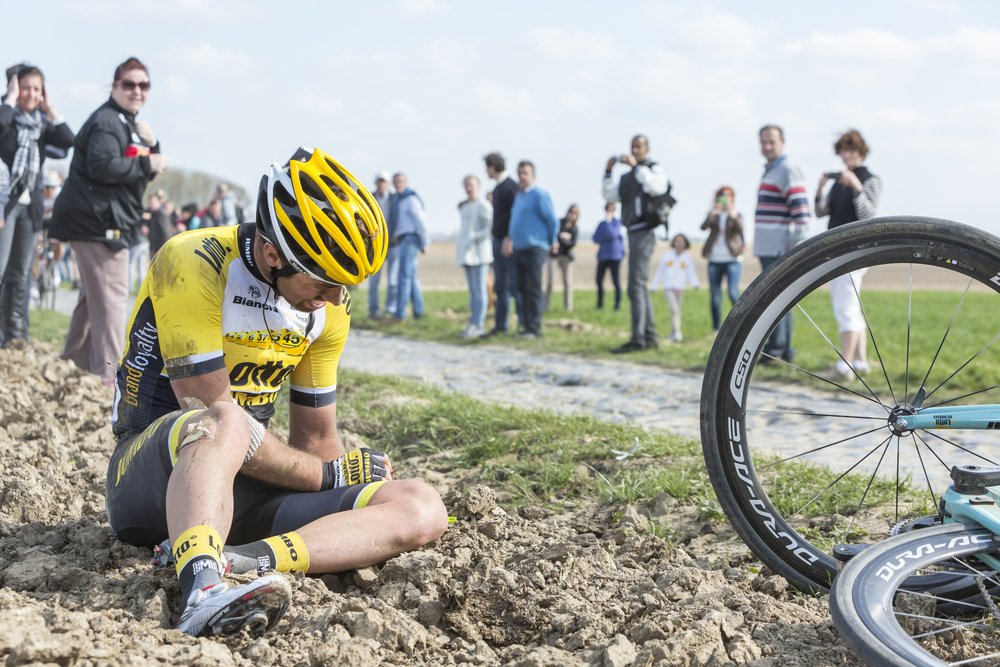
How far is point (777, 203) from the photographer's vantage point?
33.0 feet

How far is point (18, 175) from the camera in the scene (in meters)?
8.29

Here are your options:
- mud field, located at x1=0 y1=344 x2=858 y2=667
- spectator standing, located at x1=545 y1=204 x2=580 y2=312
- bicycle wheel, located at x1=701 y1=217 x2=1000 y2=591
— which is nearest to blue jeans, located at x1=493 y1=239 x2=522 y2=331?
spectator standing, located at x1=545 y1=204 x2=580 y2=312

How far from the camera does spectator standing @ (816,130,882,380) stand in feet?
29.9

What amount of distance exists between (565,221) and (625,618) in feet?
62.2

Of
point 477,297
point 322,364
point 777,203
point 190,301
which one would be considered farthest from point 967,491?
point 477,297

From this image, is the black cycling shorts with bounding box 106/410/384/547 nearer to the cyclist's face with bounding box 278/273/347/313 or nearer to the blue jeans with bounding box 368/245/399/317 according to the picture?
the cyclist's face with bounding box 278/273/347/313

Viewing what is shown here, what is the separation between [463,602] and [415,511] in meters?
0.52

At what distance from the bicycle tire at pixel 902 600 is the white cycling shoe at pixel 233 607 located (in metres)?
1.54

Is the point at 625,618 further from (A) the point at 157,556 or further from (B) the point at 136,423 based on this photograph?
(B) the point at 136,423

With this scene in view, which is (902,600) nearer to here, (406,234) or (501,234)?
(501,234)

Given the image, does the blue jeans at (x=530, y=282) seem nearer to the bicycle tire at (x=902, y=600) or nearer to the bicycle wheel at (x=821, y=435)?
the bicycle wheel at (x=821, y=435)

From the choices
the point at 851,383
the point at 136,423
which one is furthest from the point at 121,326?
the point at 851,383

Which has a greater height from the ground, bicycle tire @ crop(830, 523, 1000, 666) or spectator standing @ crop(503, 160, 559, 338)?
spectator standing @ crop(503, 160, 559, 338)

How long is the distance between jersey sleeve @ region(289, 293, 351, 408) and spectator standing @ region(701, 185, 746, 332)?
28.8 ft
